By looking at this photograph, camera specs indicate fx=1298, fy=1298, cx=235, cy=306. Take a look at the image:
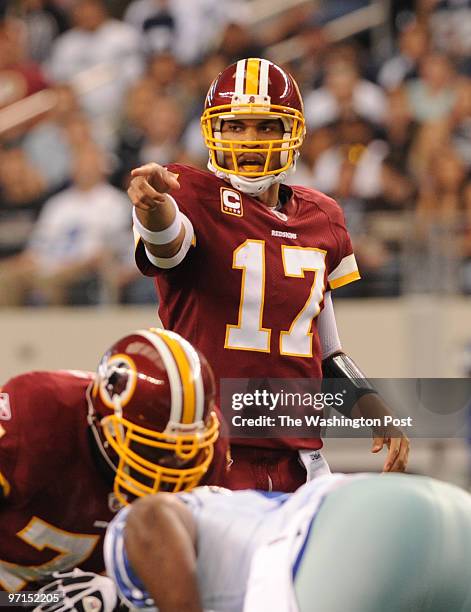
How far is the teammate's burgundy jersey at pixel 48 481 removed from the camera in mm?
2901

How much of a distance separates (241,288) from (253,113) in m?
0.54

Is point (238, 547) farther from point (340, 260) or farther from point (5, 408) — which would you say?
point (340, 260)

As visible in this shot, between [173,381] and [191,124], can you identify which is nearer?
[173,381]

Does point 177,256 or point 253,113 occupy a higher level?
point 253,113

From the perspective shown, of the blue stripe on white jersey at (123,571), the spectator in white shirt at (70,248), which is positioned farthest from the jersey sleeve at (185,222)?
the spectator in white shirt at (70,248)

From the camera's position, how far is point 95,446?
9.69 feet

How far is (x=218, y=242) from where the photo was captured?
3.68m

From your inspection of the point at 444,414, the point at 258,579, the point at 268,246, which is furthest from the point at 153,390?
the point at 444,414

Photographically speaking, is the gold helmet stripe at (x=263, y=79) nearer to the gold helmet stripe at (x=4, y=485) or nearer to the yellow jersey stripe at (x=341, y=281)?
the yellow jersey stripe at (x=341, y=281)

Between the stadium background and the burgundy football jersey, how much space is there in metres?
2.09

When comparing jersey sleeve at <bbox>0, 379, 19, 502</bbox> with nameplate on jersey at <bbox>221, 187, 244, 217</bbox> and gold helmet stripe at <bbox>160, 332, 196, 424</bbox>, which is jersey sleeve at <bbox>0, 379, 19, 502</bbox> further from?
nameplate on jersey at <bbox>221, 187, 244, 217</bbox>

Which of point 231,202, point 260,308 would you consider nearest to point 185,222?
point 231,202

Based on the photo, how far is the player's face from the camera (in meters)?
3.82
